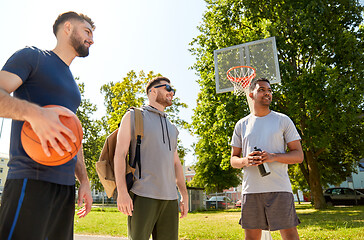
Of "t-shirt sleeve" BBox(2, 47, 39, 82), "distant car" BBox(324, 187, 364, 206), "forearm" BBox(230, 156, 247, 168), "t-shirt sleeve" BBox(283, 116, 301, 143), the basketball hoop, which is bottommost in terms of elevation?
"distant car" BBox(324, 187, 364, 206)

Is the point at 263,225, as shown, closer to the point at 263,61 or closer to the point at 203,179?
the point at 263,61

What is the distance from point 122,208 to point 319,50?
16.3 m

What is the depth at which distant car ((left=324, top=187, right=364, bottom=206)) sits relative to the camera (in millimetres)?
27344

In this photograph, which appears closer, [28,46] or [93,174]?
[28,46]

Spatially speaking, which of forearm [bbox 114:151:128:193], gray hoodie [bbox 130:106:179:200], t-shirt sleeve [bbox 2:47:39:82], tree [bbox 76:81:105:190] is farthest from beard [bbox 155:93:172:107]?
tree [bbox 76:81:105:190]

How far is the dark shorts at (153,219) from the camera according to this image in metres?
2.92

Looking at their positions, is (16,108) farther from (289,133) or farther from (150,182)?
(289,133)

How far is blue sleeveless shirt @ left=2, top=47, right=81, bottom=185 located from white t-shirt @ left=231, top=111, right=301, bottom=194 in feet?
7.44

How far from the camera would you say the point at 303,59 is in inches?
671

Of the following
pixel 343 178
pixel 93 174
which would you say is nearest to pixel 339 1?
pixel 343 178

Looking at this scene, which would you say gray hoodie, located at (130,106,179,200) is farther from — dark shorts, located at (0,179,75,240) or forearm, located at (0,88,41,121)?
forearm, located at (0,88,41,121)

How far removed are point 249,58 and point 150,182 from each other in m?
8.19

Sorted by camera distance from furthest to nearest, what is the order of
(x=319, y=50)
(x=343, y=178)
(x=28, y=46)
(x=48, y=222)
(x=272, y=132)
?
(x=343, y=178)
(x=319, y=50)
(x=272, y=132)
(x=28, y=46)
(x=48, y=222)

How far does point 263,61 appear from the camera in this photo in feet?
33.1
